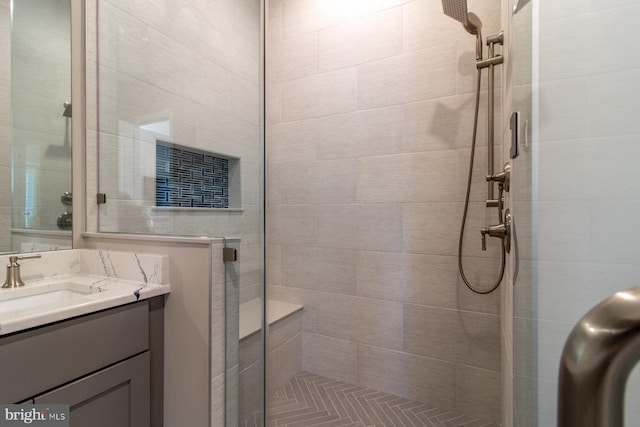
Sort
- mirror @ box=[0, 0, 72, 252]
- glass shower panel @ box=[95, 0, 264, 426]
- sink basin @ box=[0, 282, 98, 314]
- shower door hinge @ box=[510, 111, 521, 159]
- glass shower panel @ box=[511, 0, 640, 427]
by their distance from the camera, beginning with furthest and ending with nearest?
glass shower panel @ box=[95, 0, 264, 426] → mirror @ box=[0, 0, 72, 252] → sink basin @ box=[0, 282, 98, 314] → shower door hinge @ box=[510, 111, 521, 159] → glass shower panel @ box=[511, 0, 640, 427]

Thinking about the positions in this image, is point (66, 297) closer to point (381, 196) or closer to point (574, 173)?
point (381, 196)

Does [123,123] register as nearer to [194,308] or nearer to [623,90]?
[194,308]

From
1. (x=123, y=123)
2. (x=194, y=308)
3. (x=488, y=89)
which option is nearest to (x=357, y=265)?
(x=194, y=308)

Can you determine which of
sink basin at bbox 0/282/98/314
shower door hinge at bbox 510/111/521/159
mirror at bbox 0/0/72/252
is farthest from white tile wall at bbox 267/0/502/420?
sink basin at bbox 0/282/98/314

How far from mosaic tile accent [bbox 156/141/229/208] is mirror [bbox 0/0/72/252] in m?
0.43

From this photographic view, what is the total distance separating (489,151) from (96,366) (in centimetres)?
181

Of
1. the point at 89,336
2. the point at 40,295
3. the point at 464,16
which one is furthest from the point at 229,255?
the point at 464,16

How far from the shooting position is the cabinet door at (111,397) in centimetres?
96

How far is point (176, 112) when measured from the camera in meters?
1.59

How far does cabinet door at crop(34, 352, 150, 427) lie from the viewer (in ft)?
3.15

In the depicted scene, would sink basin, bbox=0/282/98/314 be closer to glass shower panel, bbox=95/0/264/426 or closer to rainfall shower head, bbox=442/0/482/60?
glass shower panel, bbox=95/0/264/426

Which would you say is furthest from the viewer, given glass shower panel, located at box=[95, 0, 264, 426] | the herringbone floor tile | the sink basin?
the herringbone floor tile

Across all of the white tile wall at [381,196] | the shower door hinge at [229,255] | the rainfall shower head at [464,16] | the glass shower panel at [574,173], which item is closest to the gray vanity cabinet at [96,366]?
the shower door hinge at [229,255]

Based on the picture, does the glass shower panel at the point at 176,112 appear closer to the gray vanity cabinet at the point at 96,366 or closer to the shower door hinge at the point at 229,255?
the shower door hinge at the point at 229,255
